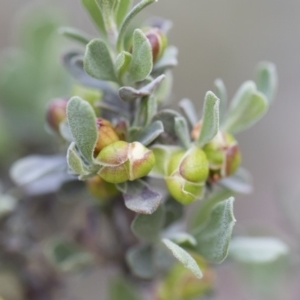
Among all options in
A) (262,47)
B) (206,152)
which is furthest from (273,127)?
(206,152)

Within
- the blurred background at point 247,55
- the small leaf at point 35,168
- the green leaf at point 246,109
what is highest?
the green leaf at point 246,109

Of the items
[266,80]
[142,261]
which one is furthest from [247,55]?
[142,261]

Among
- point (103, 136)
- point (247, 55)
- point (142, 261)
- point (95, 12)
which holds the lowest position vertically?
point (247, 55)

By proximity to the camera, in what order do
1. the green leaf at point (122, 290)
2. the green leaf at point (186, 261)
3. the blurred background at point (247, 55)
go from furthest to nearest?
the blurred background at point (247, 55), the green leaf at point (122, 290), the green leaf at point (186, 261)

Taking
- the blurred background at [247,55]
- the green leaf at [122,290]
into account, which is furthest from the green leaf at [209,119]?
the blurred background at [247,55]

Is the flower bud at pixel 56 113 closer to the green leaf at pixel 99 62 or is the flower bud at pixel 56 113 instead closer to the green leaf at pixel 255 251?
the green leaf at pixel 99 62

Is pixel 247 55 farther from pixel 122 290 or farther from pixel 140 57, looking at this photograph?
pixel 140 57

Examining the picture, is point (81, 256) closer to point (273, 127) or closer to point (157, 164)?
point (157, 164)
